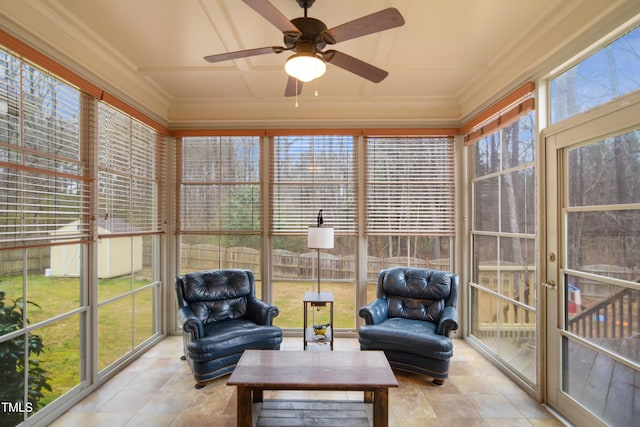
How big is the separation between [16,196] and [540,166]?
3.76 meters

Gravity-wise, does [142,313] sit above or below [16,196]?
below

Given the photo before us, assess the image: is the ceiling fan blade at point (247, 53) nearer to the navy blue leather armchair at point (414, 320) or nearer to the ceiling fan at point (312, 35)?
the ceiling fan at point (312, 35)

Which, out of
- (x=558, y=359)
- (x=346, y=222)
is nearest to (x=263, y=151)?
(x=346, y=222)

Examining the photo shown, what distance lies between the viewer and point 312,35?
1.87m

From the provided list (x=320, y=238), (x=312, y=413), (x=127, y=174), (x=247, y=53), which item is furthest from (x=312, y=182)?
(x=312, y=413)

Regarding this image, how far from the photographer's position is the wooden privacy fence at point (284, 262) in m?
4.03

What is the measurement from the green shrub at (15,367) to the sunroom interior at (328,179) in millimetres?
13

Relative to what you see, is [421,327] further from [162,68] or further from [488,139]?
[162,68]

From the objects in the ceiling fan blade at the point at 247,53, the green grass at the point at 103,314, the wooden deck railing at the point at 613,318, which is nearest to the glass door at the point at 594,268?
the wooden deck railing at the point at 613,318

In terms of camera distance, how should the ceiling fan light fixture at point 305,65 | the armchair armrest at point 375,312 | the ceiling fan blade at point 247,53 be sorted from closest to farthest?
the ceiling fan light fixture at point 305,65
the ceiling fan blade at point 247,53
the armchair armrest at point 375,312

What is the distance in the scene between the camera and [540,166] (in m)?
2.53

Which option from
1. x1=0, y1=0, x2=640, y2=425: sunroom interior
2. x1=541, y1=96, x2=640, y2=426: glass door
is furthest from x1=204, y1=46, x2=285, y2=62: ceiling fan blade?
x1=541, y1=96, x2=640, y2=426: glass door

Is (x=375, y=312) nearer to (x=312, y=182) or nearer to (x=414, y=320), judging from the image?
(x=414, y=320)

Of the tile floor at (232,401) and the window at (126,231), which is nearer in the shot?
the tile floor at (232,401)
